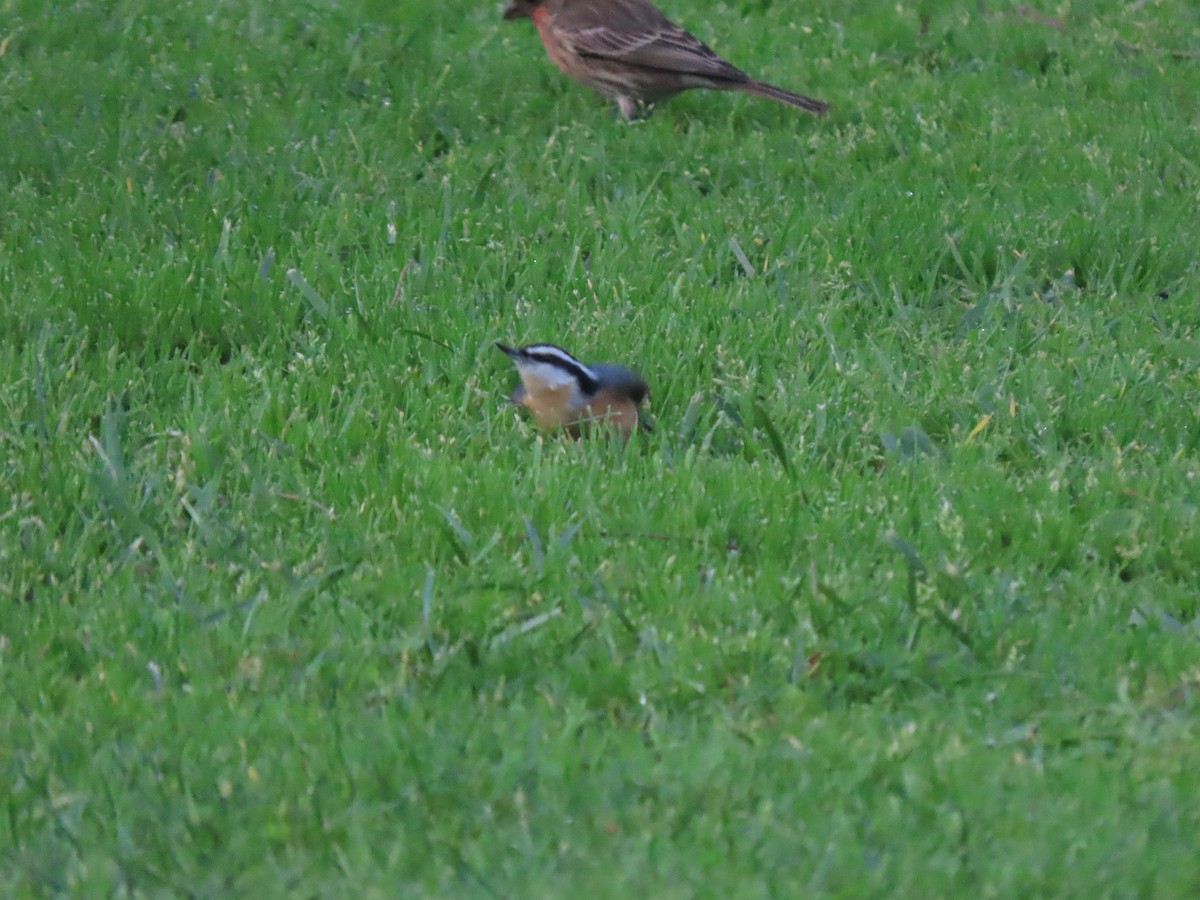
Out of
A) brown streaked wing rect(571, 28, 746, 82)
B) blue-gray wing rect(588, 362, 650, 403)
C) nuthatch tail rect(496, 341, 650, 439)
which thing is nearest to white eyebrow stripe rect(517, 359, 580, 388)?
nuthatch tail rect(496, 341, 650, 439)

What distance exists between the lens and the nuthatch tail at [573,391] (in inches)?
231

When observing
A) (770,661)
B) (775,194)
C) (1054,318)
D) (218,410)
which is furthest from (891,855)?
(775,194)

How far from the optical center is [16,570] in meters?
4.80

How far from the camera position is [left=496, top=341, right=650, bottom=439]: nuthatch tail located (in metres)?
5.88

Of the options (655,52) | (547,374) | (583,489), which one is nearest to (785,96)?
(655,52)

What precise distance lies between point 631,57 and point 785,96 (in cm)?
95

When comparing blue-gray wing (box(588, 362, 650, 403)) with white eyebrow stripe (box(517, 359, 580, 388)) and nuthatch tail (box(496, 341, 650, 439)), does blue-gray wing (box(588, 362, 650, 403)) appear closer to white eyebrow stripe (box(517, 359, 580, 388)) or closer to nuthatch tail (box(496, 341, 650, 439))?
nuthatch tail (box(496, 341, 650, 439))

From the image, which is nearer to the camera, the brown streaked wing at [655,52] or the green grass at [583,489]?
the green grass at [583,489]

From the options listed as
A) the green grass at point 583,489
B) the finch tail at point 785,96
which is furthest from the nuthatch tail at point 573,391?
the finch tail at point 785,96

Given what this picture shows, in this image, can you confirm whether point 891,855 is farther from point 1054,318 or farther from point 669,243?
point 669,243

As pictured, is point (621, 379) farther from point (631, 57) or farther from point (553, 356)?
point (631, 57)

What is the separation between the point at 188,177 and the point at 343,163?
2.67 feet

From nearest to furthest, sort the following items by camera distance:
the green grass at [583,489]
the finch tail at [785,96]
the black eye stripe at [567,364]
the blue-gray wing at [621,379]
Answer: the green grass at [583,489] < the black eye stripe at [567,364] < the blue-gray wing at [621,379] < the finch tail at [785,96]

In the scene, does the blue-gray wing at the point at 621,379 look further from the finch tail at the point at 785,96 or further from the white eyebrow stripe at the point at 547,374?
the finch tail at the point at 785,96
